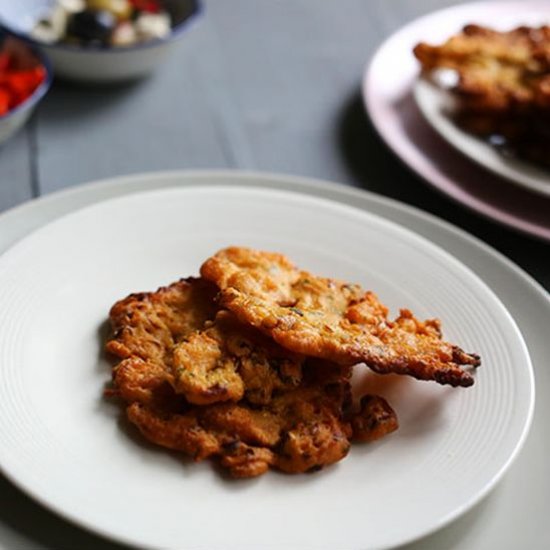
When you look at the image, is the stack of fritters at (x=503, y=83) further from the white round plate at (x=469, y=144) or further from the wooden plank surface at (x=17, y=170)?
the wooden plank surface at (x=17, y=170)

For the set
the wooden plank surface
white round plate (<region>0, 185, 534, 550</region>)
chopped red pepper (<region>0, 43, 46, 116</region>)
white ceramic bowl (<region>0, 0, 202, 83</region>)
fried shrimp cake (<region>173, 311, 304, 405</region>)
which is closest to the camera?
white round plate (<region>0, 185, 534, 550</region>)

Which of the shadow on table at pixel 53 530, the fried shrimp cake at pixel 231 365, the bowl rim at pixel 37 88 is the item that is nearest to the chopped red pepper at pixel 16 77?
the bowl rim at pixel 37 88

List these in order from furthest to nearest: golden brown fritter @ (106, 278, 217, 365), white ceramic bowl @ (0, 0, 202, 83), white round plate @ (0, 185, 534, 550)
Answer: white ceramic bowl @ (0, 0, 202, 83), golden brown fritter @ (106, 278, 217, 365), white round plate @ (0, 185, 534, 550)

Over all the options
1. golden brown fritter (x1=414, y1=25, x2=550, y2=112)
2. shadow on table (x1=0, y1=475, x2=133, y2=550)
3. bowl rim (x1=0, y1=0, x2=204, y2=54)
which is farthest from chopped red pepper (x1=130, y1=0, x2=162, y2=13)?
shadow on table (x1=0, y1=475, x2=133, y2=550)

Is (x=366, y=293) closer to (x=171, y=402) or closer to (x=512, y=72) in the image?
(x=171, y=402)

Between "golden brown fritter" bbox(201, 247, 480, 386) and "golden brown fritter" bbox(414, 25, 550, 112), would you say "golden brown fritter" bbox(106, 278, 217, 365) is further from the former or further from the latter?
"golden brown fritter" bbox(414, 25, 550, 112)

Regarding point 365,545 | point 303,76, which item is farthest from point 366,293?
point 303,76

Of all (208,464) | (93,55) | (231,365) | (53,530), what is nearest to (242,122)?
(93,55)

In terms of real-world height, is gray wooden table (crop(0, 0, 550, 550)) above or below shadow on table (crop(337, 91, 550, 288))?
above
